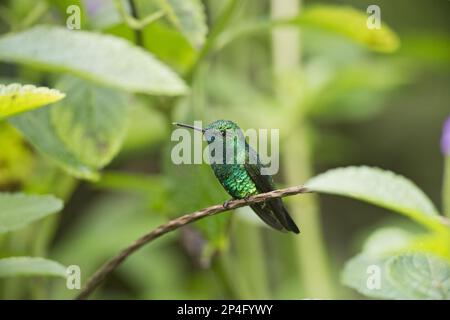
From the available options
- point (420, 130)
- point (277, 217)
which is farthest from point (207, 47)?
point (420, 130)

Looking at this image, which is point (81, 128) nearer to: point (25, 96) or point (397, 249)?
point (25, 96)

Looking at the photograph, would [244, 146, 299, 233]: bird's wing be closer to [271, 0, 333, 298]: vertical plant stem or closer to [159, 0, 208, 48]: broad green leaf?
[159, 0, 208, 48]: broad green leaf

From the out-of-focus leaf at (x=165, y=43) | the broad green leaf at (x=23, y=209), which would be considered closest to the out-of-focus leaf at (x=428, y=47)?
the out-of-focus leaf at (x=165, y=43)

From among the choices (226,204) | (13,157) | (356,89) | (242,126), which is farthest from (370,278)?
(356,89)

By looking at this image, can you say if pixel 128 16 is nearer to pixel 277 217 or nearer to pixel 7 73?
pixel 277 217

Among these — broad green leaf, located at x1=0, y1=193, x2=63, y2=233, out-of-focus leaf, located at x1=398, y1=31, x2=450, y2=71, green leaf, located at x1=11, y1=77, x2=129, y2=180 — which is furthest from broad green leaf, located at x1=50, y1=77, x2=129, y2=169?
out-of-focus leaf, located at x1=398, y1=31, x2=450, y2=71

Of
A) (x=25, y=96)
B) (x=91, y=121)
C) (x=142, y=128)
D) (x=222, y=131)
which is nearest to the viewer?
(x=25, y=96)
